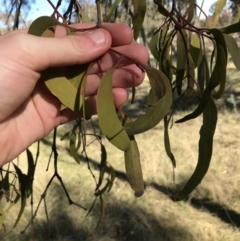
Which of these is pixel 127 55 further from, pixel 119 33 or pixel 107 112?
pixel 107 112

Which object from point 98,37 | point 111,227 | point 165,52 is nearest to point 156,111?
point 98,37

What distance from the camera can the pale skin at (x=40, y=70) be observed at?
0.60m

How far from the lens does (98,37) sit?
595mm

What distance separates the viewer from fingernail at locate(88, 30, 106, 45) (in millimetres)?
593

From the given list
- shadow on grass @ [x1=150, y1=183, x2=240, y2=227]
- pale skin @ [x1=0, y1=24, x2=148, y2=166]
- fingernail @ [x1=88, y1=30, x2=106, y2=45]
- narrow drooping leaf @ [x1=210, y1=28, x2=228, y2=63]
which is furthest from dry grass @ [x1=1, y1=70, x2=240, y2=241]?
narrow drooping leaf @ [x1=210, y1=28, x2=228, y2=63]

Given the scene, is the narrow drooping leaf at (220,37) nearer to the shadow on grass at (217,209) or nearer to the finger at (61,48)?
the finger at (61,48)

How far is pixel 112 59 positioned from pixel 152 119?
0.25 m

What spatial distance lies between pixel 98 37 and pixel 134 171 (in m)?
0.20

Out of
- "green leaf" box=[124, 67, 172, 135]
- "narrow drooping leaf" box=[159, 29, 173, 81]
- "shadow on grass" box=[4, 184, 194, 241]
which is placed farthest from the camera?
"shadow on grass" box=[4, 184, 194, 241]

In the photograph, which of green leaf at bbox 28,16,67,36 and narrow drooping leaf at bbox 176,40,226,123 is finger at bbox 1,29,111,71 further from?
narrow drooping leaf at bbox 176,40,226,123

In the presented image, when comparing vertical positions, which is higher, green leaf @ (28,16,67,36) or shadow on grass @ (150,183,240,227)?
green leaf @ (28,16,67,36)

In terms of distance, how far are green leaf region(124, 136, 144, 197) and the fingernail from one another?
16 centimetres

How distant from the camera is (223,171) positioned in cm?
254

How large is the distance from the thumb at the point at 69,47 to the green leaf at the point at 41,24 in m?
0.04
